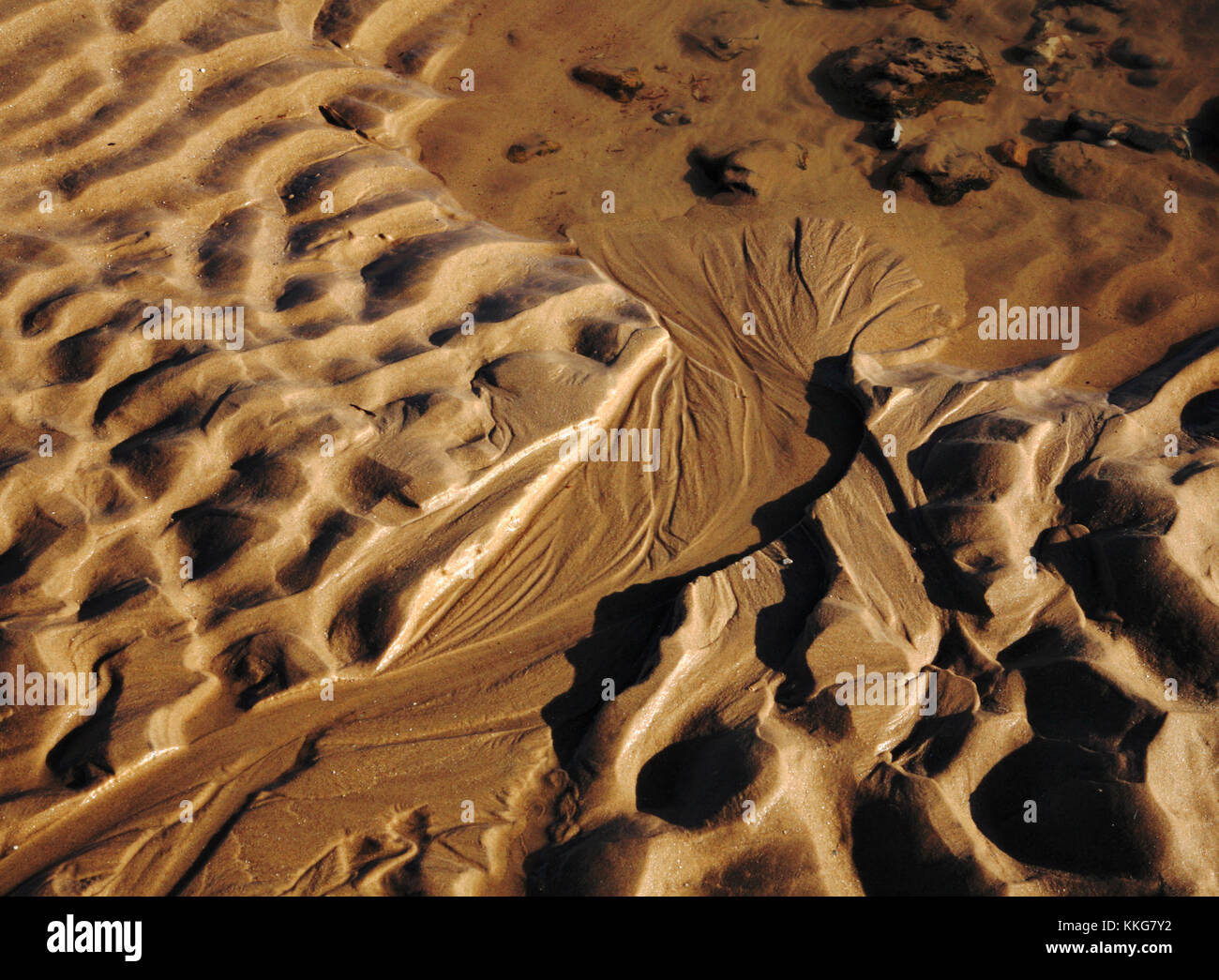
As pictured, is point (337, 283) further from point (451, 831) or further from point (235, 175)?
point (451, 831)

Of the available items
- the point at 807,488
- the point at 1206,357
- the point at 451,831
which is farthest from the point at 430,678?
the point at 1206,357

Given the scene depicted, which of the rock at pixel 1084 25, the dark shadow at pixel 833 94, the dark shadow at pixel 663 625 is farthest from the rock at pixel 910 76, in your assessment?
the dark shadow at pixel 663 625

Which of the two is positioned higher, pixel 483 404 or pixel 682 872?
pixel 483 404

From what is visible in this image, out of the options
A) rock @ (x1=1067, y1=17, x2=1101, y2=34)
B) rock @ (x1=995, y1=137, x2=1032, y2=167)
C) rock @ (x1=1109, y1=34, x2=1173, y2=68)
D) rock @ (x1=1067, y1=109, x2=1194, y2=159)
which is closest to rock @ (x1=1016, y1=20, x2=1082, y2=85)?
rock @ (x1=1067, y1=17, x2=1101, y2=34)

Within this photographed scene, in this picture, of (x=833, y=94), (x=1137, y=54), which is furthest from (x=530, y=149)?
(x=1137, y=54)

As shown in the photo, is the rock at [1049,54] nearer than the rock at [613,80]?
No

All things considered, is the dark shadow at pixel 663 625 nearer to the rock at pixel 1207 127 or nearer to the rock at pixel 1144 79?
the rock at pixel 1207 127
